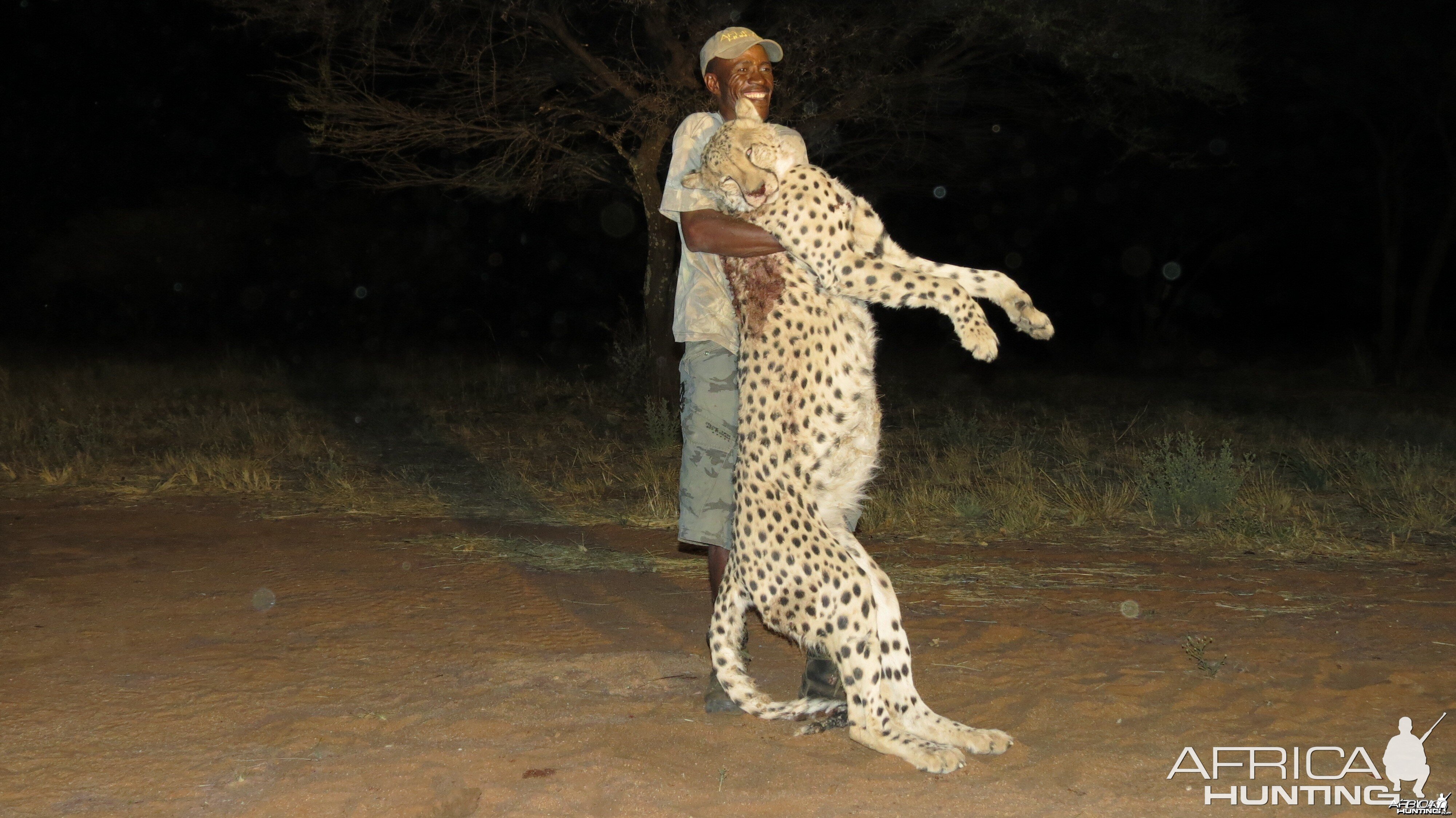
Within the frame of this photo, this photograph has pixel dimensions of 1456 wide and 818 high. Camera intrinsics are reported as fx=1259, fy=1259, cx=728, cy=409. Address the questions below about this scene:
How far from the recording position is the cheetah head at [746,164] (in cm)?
286

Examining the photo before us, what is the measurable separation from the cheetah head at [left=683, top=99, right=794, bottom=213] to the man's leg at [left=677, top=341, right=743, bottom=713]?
49 cm

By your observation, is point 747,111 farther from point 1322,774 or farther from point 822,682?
point 1322,774

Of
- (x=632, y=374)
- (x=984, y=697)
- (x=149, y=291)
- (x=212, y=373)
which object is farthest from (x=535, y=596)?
(x=149, y=291)

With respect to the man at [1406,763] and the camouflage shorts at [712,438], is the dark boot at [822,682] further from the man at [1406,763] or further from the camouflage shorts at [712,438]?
the man at [1406,763]

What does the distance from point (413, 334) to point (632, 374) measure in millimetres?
11623

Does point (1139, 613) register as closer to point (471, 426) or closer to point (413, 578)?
point (413, 578)

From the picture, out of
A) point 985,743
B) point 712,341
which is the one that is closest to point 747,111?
point 712,341

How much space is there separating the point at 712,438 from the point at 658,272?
23.5ft

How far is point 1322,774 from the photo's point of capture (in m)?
2.84

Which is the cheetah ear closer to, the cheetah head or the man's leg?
the cheetah head

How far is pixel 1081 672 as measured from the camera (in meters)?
3.56

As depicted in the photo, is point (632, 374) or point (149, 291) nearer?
point (632, 374)

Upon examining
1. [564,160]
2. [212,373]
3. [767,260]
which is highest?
[564,160]

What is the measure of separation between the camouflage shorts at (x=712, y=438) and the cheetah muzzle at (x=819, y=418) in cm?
24
